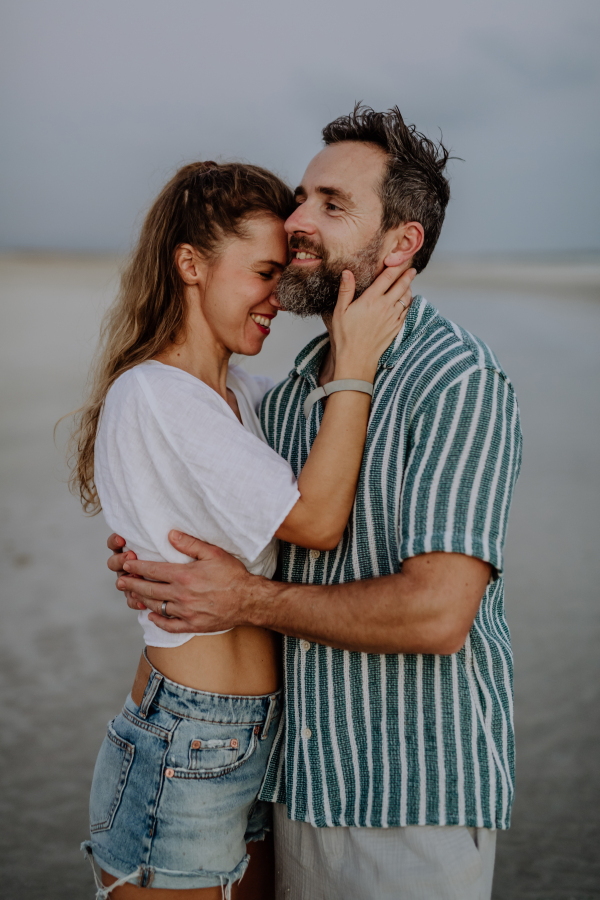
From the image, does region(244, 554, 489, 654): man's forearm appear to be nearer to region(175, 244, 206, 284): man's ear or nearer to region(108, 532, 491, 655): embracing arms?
region(108, 532, 491, 655): embracing arms

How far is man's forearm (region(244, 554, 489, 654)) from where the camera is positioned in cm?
137

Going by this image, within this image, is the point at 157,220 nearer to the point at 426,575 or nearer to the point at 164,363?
the point at 164,363

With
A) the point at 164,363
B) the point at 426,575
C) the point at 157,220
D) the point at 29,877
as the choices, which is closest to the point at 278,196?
the point at 157,220

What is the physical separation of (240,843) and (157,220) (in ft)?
5.06

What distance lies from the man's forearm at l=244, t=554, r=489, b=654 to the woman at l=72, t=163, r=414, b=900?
14 centimetres

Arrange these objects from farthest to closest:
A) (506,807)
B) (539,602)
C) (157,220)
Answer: (539,602) < (157,220) < (506,807)

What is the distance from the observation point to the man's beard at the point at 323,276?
1.84 m

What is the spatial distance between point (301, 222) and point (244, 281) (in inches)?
8.1

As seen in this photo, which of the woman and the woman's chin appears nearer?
the woman

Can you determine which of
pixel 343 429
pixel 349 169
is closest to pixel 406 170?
pixel 349 169

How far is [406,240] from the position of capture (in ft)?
6.14

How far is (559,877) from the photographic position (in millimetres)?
3244

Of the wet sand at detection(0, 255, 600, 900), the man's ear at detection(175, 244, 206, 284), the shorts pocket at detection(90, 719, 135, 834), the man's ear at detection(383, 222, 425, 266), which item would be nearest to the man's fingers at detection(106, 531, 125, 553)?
the shorts pocket at detection(90, 719, 135, 834)

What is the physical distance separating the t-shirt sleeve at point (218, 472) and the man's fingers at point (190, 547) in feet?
0.07
